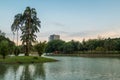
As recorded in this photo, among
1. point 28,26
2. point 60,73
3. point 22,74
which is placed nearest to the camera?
point 22,74

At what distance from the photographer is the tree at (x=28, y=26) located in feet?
286

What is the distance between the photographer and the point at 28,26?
87.8 m

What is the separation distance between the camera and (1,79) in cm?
3133

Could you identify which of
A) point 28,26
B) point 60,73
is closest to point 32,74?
point 60,73

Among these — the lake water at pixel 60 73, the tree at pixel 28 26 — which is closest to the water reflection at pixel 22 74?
the lake water at pixel 60 73

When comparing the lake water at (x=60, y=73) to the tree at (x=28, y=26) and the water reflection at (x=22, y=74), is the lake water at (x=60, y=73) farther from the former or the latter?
the tree at (x=28, y=26)

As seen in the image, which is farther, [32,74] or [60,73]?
[60,73]

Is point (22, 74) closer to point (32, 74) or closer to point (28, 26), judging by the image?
point (32, 74)

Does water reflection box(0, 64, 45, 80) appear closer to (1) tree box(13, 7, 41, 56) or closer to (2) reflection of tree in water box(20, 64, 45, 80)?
(2) reflection of tree in water box(20, 64, 45, 80)

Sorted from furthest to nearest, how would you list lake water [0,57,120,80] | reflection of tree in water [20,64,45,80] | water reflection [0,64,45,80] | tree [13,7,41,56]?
tree [13,7,41,56]
reflection of tree in water [20,64,45,80]
lake water [0,57,120,80]
water reflection [0,64,45,80]

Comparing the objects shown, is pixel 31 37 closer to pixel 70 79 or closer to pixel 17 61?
pixel 17 61

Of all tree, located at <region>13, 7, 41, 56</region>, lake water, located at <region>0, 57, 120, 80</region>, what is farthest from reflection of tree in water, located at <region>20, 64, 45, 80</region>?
tree, located at <region>13, 7, 41, 56</region>

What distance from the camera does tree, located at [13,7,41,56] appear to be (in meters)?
87.2

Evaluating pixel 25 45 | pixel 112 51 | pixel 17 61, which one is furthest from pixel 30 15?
pixel 112 51
